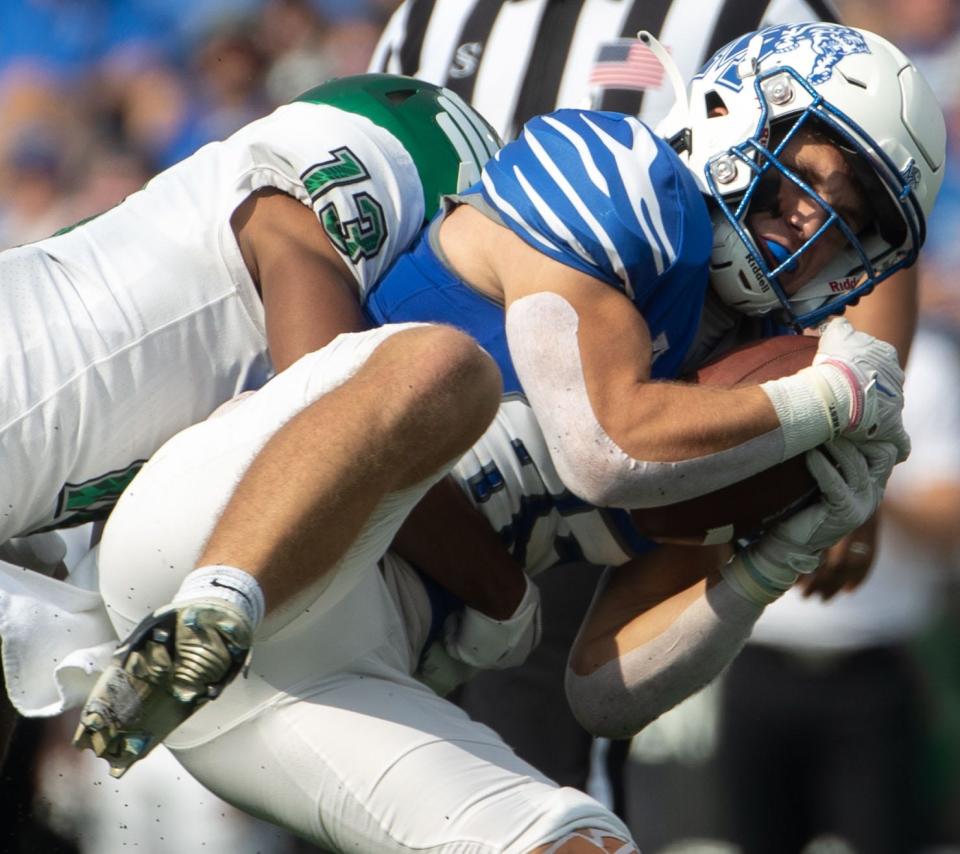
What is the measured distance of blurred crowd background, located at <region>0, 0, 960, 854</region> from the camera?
3.39 m

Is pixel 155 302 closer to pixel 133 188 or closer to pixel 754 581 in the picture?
pixel 754 581

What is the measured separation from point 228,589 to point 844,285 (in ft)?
3.70

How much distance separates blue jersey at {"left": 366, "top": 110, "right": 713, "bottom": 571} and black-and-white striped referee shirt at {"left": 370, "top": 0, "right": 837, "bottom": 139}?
115 centimetres

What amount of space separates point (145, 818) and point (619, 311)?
2.29 m

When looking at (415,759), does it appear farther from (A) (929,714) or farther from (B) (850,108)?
(A) (929,714)

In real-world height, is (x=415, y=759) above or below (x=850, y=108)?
below

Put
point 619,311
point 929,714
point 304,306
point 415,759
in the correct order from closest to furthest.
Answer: point 415,759 → point 619,311 → point 304,306 → point 929,714

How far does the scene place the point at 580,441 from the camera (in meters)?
1.97

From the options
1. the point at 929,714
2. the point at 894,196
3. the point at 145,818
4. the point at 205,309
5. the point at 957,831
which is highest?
the point at 894,196

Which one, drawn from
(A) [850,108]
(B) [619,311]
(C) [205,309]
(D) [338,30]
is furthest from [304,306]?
(D) [338,30]

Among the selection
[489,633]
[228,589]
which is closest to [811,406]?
[489,633]

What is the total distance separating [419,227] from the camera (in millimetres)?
2406

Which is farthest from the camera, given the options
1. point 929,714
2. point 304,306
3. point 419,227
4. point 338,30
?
point 338,30

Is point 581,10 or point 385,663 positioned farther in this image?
point 581,10
